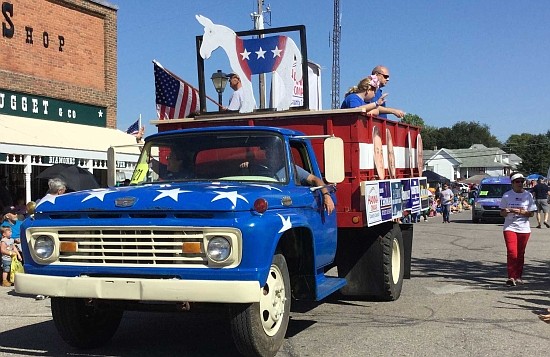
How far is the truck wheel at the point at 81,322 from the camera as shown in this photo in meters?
6.15

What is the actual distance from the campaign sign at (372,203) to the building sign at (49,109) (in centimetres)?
1123

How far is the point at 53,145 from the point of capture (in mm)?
15359

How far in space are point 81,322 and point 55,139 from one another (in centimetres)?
1052

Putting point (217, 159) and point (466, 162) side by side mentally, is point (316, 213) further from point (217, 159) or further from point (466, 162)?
point (466, 162)

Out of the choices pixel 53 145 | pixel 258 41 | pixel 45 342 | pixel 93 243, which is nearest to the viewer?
pixel 93 243

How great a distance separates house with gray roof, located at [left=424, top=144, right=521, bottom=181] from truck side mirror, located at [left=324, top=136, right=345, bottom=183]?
98767 millimetres

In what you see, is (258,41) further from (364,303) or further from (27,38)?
(27,38)

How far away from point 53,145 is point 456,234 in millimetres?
13358

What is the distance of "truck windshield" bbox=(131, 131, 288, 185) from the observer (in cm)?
662

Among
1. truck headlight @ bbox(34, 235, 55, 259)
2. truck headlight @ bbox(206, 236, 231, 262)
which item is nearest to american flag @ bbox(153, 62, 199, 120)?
truck headlight @ bbox(34, 235, 55, 259)

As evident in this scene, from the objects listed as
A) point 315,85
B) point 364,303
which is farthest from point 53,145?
point 364,303

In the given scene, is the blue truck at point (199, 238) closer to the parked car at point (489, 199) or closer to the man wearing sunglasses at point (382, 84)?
the man wearing sunglasses at point (382, 84)

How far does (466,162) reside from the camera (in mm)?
118875

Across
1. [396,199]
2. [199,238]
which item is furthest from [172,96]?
[199,238]
